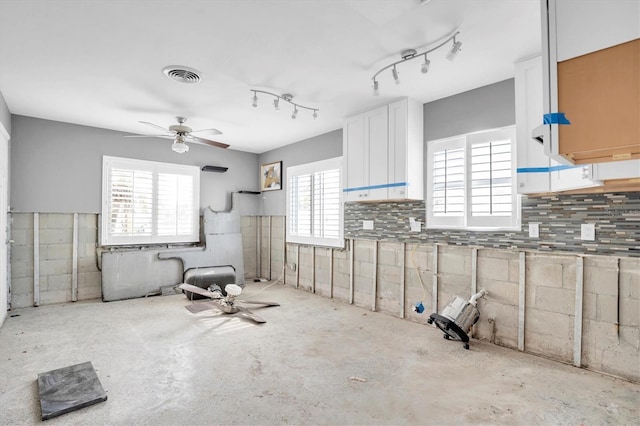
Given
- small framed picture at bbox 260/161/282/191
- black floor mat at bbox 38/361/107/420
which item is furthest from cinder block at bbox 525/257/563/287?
small framed picture at bbox 260/161/282/191

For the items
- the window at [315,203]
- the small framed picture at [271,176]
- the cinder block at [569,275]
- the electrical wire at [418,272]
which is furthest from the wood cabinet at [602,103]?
the small framed picture at [271,176]

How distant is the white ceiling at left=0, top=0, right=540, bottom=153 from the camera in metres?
2.32

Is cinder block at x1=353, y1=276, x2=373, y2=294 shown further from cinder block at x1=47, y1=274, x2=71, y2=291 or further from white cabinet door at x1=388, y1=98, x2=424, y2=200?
cinder block at x1=47, y1=274, x2=71, y2=291

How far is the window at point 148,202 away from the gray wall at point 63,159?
14 cm

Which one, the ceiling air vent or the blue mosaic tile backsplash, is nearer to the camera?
the blue mosaic tile backsplash

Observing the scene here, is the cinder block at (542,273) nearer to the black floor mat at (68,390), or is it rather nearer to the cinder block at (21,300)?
the black floor mat at (68,390)

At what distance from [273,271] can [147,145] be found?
3195 millimetres

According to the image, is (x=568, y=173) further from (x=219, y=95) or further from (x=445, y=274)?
(x=219, y=95)

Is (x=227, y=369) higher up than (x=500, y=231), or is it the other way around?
(x=500, y=231)

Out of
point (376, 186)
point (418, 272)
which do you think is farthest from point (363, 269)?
point (376, 186)

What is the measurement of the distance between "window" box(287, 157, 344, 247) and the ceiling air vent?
2.54 m

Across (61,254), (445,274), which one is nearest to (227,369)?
(445,274)

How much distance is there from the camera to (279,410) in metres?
2.23

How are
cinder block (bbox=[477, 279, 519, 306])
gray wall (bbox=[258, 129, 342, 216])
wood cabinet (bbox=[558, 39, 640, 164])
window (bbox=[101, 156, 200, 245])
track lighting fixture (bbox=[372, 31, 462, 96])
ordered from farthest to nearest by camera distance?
gray wall (bbox=[258, 129, 342, 216]), window (bbox=[101, 156, 200, 245]), cinder block (bbox=[477, 279, 519, 306]), track lighting fixture (bbox=[372, 31, 462, 96]), wood cabinet (bbox=[558, 39, 640, 164])
